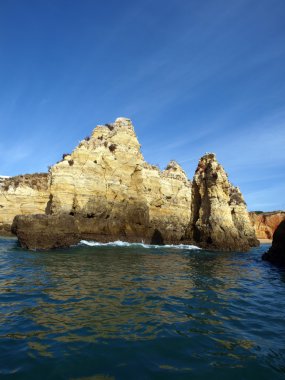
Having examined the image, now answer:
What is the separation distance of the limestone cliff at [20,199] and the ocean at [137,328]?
38.6 meters

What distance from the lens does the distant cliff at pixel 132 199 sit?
36969 millimetres

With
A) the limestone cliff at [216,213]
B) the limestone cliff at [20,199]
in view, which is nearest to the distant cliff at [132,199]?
the limestone cliff at [216,213]

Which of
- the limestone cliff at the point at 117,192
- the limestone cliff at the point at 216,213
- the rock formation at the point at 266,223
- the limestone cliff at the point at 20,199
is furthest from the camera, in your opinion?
the rock formation at the point at 266,223

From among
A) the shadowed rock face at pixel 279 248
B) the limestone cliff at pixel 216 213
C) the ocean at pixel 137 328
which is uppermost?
the limestone cliff at pixel 216 213

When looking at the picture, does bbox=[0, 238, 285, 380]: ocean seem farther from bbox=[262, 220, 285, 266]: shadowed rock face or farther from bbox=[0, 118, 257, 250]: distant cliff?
bbox=[0, 118, 257, 250]: distant cliff

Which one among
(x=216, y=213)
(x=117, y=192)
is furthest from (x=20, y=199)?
(x=216, y=213)

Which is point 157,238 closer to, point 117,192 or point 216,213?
point 117,192

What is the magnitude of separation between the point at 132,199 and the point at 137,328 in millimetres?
35018

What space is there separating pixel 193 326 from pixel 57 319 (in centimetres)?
335

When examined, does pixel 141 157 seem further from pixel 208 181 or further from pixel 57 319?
pixel 57 319

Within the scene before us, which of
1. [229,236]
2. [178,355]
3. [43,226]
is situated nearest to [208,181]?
[229,236]

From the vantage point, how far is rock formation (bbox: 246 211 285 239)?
8125 centimetres

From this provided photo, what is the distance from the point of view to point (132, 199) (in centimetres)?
4244

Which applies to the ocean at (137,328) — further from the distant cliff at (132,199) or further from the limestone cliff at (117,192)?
the limestone cliff at (117,192)
